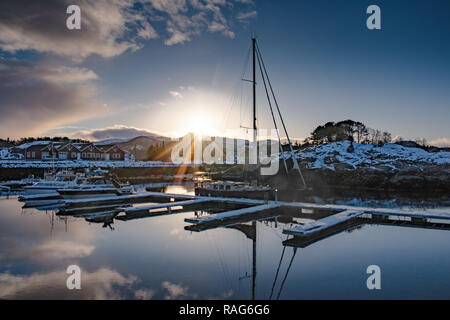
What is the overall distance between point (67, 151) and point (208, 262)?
2910 inches

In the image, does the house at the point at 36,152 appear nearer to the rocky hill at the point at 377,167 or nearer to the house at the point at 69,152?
the house at the point at 69,152

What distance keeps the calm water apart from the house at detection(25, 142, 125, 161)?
60.4m

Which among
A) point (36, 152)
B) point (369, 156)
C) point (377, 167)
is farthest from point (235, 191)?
point (36, 152)

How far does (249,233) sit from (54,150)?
71416 mm

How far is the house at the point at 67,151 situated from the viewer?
73938mm

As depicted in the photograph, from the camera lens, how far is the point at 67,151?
76.2 meters

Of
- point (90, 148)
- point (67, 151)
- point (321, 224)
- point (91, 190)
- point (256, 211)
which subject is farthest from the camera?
point (90, 148)

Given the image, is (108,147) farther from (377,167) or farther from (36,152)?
(377,167)

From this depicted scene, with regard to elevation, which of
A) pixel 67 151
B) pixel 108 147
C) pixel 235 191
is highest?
pixel 108 147

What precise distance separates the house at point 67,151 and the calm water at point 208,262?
60366 mm

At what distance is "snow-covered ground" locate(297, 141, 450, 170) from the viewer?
55.6 metres

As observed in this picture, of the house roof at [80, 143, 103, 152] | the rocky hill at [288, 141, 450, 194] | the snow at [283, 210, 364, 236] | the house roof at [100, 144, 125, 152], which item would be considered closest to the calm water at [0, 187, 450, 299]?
the snow at [283, 210, 364, 236]
